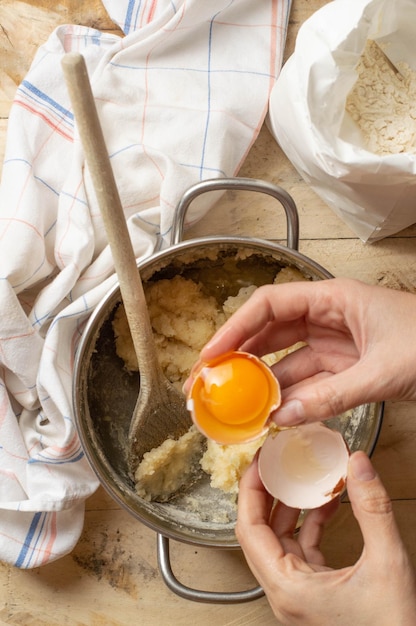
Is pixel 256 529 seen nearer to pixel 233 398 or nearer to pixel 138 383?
pixel 233 398

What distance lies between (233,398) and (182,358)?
0.26 m

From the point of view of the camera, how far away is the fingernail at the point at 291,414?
2.17 feet

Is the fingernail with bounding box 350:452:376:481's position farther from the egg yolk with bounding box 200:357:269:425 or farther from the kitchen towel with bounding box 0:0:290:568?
the kitchen towel with bounding box 0:0:290:568

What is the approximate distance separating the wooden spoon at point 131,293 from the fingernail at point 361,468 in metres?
0.29

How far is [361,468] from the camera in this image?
669 mm

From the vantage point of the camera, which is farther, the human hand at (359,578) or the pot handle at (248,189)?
the pot handle at (248,189)

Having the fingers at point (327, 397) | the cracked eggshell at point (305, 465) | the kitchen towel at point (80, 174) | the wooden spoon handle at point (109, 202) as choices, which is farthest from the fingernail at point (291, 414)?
the kitchen towel at point (80, 174)

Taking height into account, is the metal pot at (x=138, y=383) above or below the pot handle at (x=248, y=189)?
below

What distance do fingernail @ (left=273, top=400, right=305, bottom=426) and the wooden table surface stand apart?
36cm

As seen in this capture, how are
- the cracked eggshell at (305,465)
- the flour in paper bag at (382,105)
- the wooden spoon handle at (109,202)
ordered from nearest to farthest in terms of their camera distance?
the wooden spoon handle at (109,202), the cracked eggshell at (305,465), the flour in paper bag at (382,105)

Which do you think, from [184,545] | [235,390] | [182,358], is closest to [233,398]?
[235,390]

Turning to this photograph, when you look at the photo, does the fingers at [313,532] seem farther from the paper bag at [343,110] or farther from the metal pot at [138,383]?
the paper bag at [343,110]

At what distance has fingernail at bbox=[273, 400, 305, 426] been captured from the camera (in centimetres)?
66

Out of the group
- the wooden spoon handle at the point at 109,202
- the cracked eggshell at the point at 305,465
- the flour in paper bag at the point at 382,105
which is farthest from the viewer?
the flour in paper bag at the point at 382,105
